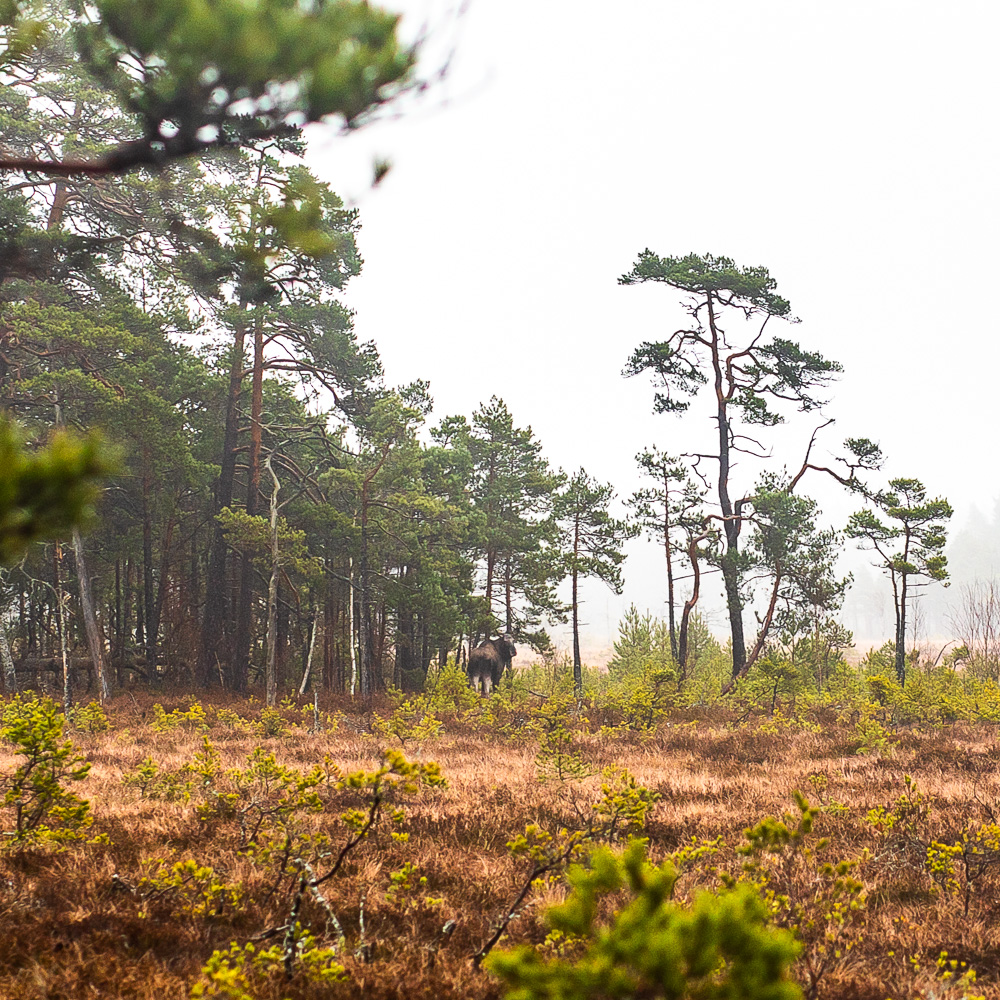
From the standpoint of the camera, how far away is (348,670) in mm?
27469

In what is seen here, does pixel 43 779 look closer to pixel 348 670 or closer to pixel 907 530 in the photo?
pixel 907 530

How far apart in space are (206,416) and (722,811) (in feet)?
64.7

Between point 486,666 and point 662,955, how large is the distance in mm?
24742

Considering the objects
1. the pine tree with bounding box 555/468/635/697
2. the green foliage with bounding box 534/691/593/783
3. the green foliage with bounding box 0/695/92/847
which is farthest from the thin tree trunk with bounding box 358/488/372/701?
the green foliage with bounding box 0/695/92/847

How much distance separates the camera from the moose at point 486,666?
25.2 meters

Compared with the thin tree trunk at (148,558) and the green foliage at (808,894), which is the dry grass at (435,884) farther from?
the thin tree trunk at (148,558)

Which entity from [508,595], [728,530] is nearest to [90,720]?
[728,530]

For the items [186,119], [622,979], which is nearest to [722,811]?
[622,979]

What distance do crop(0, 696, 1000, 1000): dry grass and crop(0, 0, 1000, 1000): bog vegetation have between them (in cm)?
4

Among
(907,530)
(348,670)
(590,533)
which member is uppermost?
(590,533)

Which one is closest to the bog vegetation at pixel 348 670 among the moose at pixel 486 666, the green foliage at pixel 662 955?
the green foliage at pixel 662 955

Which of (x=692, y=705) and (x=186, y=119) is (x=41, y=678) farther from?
(x=186, y=119)

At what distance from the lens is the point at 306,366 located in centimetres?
2106

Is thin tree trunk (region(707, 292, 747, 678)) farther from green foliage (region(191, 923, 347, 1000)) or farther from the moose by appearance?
green foliage (region(191, 923, 347, 1000))
